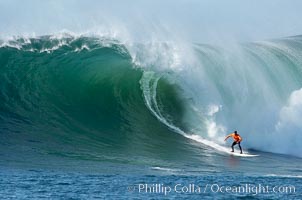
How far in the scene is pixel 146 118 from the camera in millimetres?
19188

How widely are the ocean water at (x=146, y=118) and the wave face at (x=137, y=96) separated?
4 centimetres

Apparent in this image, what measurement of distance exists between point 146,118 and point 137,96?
1.54m

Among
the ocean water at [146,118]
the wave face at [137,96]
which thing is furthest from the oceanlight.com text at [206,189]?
the wave face at [137,96]

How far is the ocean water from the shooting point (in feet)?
40.0

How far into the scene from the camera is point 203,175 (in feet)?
43.3

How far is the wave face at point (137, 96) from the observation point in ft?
55.3

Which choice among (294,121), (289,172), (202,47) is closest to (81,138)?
(289,172)

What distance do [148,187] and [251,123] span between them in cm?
885

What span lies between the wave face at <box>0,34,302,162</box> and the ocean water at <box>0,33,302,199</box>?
0.04 m

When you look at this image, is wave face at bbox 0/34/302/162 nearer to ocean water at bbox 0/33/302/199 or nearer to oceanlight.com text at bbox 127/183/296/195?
ocean water at bbox 0/33/302/199

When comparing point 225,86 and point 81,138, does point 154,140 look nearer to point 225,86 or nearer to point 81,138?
point 81,138

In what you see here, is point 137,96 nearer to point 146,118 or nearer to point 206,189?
point 146,118

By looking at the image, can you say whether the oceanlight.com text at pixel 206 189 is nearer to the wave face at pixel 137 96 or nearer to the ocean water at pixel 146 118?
the ocean water at pixel 146 118

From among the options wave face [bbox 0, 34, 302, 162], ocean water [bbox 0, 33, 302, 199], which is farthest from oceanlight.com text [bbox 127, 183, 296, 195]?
wave face [bbox 0, 34, 302, 162]
